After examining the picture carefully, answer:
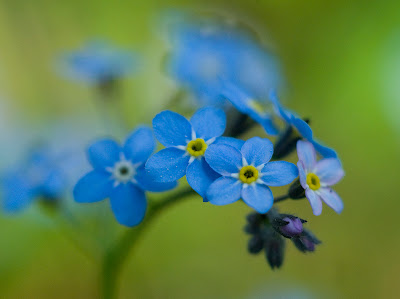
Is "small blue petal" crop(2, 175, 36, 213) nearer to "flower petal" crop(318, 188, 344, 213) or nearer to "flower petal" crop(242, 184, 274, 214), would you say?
"flower petal" crop(242, 184, 274, 214)

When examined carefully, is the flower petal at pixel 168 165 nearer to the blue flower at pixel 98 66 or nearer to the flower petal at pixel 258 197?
the flower petal at pixel 258 197

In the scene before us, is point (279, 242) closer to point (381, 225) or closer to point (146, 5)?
point (381, 225)

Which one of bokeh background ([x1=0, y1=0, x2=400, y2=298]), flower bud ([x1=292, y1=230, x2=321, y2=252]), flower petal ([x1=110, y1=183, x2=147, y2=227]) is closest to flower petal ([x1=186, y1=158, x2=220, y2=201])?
flower petal ([x1=110, y1=183, x2=147, y2=227])

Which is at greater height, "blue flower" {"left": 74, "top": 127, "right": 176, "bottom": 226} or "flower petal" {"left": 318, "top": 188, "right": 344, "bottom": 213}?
"flower petal" {"left": 318, "top": 188, "right": 344, "bottom": 213}

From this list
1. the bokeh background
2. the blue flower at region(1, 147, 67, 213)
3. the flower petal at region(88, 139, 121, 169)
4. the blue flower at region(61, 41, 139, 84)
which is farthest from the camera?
the bokeh background

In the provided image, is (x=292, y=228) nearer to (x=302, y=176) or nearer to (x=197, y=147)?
(x=302, y=176)

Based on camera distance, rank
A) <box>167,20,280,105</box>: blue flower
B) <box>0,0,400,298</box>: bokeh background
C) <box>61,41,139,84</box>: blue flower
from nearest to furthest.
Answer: <box>61,41,139,84</box>: blue flower
<box>167,20,280,105</box>: blue flower
<box>0,0,400,298</box>: bokeh background
